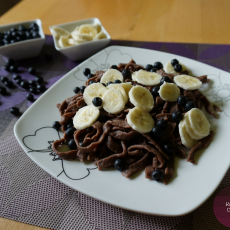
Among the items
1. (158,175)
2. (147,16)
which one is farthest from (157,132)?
(147,16)

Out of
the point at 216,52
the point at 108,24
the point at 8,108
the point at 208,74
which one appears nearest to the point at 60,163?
the point at 8,108

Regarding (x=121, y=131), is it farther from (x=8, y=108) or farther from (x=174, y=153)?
(x=8, y=108)

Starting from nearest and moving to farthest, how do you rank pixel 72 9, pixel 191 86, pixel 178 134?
1. pixel 178 134
2. pixel 191 86
3. pixel 72 9

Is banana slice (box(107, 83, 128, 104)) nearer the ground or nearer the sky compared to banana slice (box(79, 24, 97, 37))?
nearer the ground

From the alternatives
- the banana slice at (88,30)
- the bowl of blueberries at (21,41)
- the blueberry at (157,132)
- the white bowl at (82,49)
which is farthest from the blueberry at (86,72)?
the blueberry at (157,132)

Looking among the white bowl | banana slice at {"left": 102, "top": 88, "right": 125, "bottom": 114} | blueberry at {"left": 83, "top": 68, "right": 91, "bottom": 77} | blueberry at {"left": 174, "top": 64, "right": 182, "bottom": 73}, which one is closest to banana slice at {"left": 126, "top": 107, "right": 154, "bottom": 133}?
banana slice at {"left": 102, "top": 88, "right": 125, "bottom": 114}

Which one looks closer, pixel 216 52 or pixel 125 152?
pixel 125 152

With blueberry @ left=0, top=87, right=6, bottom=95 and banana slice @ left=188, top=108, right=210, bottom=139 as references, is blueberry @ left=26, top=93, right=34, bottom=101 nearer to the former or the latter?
blueberry @ left=0, top=87, right=6, bottom=95

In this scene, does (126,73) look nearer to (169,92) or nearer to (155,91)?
(155,91)

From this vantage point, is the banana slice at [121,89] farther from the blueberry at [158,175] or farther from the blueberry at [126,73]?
the blueberry at [158,175]
